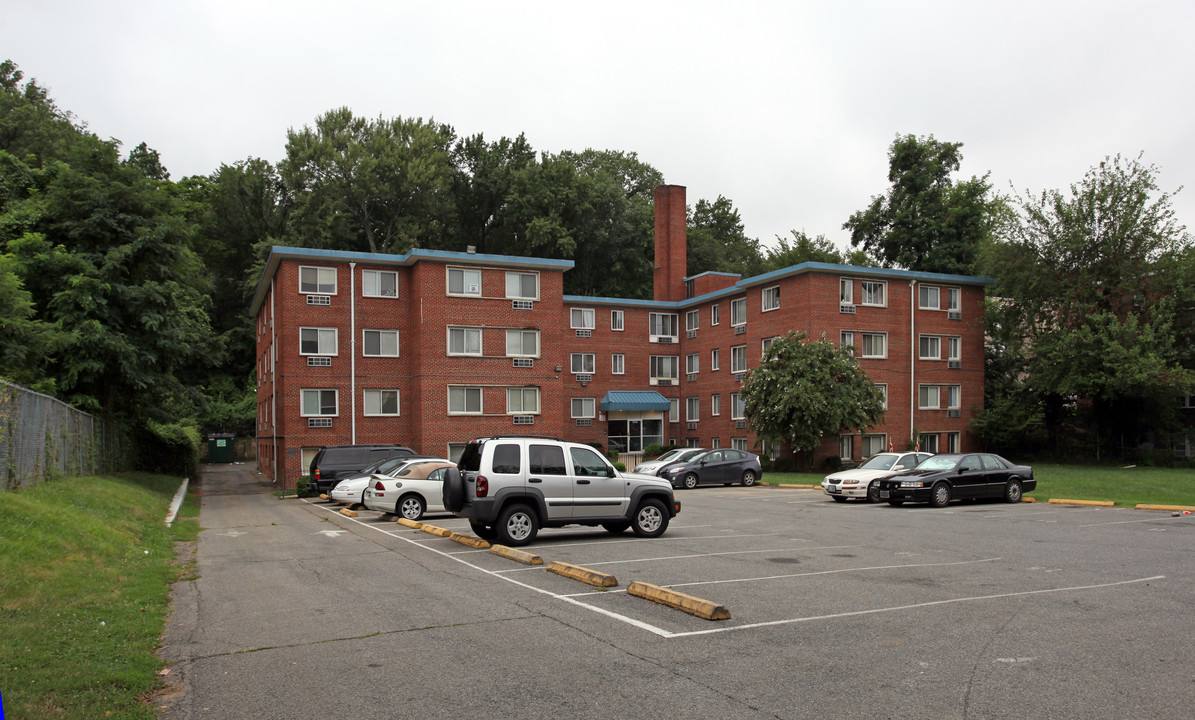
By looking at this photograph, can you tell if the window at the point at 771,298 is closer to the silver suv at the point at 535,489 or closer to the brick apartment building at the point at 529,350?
the brick apartment building at the point at 529,350

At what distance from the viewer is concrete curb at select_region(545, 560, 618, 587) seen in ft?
34.5

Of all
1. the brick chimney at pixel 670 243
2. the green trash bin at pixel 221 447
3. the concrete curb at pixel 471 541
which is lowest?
the green trash bin at pixel 221 447

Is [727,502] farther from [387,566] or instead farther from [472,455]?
[387,566]

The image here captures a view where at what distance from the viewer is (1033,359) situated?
44.8m

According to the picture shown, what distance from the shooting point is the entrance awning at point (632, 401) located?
48625 mm

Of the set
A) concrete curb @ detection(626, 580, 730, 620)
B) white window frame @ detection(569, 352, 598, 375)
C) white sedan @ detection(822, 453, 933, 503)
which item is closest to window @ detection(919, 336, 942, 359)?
white window frame @ detection(569, 352, 598, 375)

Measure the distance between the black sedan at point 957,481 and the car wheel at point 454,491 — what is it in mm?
13066

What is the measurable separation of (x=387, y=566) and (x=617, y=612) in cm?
515

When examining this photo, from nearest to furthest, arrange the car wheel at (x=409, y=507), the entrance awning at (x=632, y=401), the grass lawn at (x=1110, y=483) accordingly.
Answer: the car wheel at (x=409, y=507)
the grass lawn at (x=1110, y=483)
the entrance awning at (x=632, y=401)

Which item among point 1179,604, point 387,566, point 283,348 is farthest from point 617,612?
point 283,348

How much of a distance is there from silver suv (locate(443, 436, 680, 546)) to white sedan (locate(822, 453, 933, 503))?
11539mm

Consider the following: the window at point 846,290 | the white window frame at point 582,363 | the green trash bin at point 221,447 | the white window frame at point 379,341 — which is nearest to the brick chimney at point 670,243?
the white window frame at point 582,363

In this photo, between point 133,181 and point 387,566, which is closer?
point 387,566

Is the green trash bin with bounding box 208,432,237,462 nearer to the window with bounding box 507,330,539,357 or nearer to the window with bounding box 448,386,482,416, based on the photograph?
the window with bounding box 448,386,482,416
